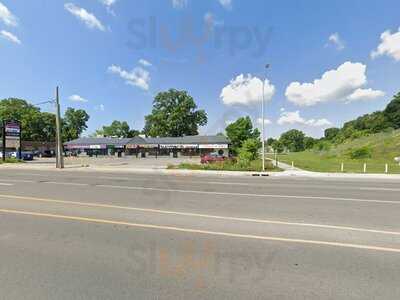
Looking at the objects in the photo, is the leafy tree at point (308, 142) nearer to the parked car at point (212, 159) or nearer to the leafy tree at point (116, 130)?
the leafy tree at point (116, 130)

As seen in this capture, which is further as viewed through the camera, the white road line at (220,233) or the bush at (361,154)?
the bush at (361,154)

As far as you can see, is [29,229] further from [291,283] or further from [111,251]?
[291,283]

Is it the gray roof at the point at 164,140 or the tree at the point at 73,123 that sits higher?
the tree at the point at 73,123

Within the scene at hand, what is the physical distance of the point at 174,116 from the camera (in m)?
82.3

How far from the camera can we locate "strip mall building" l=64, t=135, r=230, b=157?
5819 centimetres

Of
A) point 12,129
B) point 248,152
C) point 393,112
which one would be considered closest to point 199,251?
point 248,152

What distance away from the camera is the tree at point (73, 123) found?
96375mm

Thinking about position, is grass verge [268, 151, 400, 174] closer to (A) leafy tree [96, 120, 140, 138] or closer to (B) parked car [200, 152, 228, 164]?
(B) parked car [200, 152, 228, 164]

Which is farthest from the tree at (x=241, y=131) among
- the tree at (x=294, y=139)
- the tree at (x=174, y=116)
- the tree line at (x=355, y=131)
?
the tree at (x=294, y=139)

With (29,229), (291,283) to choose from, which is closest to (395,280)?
(291,283)

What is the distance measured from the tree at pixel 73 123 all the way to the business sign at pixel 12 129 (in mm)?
61998

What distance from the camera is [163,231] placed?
5609mm

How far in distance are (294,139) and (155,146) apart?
400 ft

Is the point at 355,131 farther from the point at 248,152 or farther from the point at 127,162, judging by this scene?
the point at 127,162
